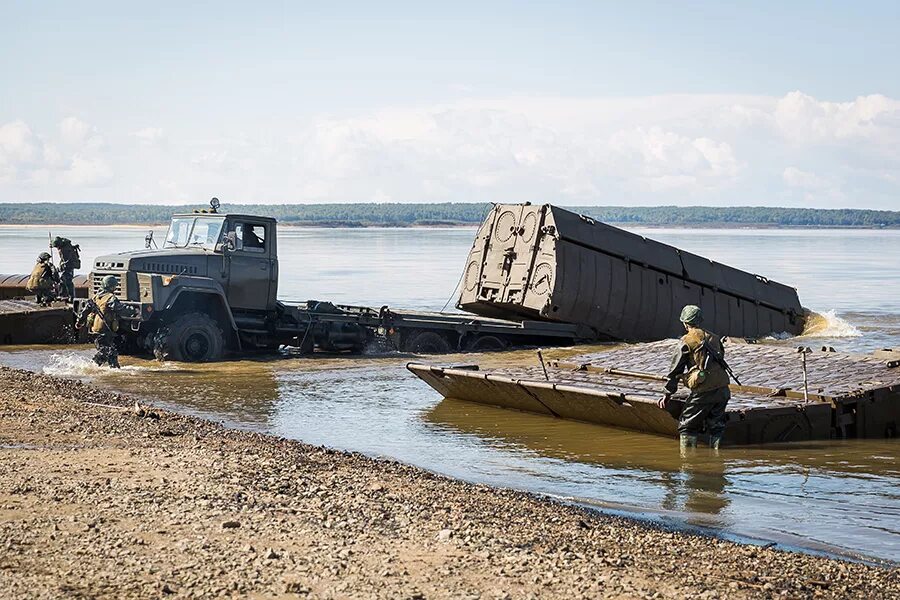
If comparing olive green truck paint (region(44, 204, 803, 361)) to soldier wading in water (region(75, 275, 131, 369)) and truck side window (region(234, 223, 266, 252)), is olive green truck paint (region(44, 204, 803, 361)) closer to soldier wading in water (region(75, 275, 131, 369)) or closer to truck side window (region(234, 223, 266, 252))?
truck side window (region(234, 223, 266, 252))

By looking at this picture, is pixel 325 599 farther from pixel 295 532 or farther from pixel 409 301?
pixel 409 301

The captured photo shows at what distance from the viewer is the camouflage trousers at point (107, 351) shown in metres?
16.6

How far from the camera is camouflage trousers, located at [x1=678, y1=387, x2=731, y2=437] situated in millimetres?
10695

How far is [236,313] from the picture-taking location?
18.5 meters

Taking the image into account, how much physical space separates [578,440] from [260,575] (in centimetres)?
639

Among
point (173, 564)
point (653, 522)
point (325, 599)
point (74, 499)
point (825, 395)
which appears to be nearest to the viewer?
point (325, 599)

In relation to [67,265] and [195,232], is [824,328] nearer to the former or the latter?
[195,232]

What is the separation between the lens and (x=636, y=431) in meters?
12.3

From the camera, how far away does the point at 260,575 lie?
6.05m

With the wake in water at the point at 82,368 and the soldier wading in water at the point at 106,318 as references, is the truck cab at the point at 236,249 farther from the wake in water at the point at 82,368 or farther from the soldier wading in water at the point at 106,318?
the wake in water at the point at 82,368

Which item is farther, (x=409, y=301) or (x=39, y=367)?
(x=409, y=301)

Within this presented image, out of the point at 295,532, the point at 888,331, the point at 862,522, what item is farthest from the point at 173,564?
the point at 888,331

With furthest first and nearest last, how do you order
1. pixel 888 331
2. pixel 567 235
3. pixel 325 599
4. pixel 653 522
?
pixel 888 331 → pixel 567 235 → pixel 653 522 → pixel 325 599

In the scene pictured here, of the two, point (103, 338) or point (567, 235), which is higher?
point (567, 235)
